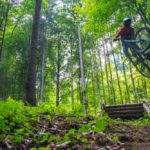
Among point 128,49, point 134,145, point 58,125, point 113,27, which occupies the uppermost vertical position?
point 113,27

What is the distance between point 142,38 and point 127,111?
5079 mm

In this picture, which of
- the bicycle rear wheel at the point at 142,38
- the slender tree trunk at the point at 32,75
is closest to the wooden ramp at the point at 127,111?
the slender tree trunk at the point at 32,75

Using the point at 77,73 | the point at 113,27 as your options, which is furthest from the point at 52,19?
the point at 113,27

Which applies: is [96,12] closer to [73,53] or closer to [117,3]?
[117,3]

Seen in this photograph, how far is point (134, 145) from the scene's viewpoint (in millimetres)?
3701

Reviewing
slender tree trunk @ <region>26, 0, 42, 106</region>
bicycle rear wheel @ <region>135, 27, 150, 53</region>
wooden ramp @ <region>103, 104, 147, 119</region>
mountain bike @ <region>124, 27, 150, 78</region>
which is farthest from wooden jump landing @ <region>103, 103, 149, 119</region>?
slender tree trunk @ <region>26, 0, 42, 106</region>

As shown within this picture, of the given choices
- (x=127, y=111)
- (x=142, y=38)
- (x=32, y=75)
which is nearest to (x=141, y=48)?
(x=142, y=38)

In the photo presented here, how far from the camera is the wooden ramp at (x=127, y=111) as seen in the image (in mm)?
12280

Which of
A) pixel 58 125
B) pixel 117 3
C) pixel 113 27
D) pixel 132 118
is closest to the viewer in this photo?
pixel 58 125

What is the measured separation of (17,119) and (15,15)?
64.9ft

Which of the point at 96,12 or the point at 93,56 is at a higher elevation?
the point at 93,56

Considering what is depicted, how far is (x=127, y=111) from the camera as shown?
1244 centimetres

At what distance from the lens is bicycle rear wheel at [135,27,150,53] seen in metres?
8.00

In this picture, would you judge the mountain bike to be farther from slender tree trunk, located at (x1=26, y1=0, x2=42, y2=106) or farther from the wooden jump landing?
the wooden jump landing
